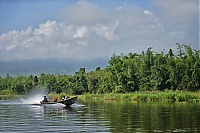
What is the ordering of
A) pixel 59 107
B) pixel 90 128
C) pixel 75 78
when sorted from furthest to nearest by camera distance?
pixel 75 78 < pixel 59 107 < pixel 90 128

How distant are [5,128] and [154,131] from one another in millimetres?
7967

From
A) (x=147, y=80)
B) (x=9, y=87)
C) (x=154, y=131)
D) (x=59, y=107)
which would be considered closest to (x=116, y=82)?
(x=147, y=80)

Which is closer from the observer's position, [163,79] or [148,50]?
[163,79]

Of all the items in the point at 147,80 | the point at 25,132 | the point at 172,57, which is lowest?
the point at 25,132

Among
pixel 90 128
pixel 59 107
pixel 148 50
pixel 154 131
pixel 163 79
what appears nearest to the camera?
pixel 154 131

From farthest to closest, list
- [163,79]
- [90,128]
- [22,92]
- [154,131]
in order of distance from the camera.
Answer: [22,92] → [163,79] → [90,128] → [154,131]

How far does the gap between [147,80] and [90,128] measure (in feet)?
155

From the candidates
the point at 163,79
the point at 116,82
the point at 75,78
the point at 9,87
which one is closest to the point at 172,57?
the point at 163,79

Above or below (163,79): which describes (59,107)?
below

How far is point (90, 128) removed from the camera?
19500mm

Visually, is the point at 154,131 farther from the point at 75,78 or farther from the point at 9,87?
the point at 9,87

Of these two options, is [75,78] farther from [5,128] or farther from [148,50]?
[5,128]

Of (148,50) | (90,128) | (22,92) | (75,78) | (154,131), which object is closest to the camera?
(154,131)

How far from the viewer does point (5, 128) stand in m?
19.6
